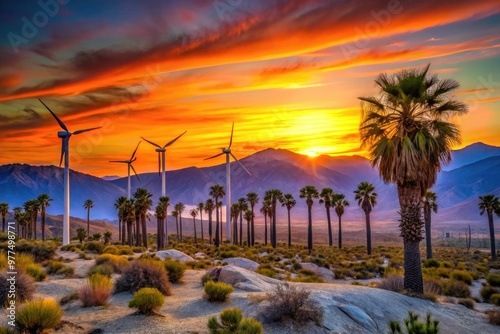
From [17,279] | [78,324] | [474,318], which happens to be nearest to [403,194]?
[474,318]

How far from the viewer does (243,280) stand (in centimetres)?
2353

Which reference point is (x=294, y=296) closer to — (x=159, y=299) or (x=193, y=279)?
(x=159, y=299)

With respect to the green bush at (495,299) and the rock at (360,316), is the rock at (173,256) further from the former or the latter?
the green bush at (495,299)

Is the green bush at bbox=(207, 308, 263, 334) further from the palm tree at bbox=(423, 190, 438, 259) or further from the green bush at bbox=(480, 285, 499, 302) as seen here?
the palm tree at bbox=(423, 190, 438, 259)

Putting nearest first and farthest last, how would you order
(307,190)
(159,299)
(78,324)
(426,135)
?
(78,324)
(159,299)
(426,135)
(307,190)

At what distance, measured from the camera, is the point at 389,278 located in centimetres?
2627

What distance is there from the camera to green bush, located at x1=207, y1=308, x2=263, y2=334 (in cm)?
1393

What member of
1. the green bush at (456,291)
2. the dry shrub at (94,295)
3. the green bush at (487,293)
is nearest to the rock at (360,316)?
the dry shrub at (94,295)

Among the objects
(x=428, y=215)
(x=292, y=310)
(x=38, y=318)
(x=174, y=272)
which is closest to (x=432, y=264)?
(x=428, y=215)

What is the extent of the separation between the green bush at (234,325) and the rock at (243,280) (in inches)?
294

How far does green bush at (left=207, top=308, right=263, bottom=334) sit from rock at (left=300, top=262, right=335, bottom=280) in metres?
30.0

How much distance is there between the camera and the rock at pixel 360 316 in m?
17.2

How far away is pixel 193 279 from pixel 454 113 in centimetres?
1951

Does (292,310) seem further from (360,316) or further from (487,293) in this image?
(487,293)
